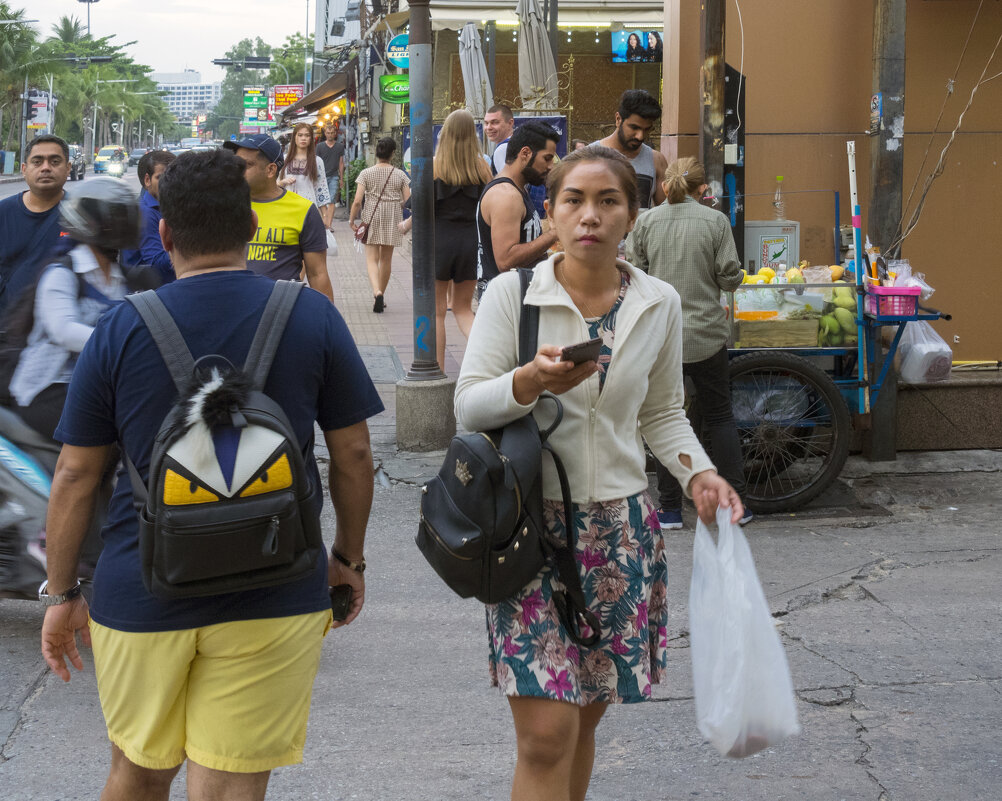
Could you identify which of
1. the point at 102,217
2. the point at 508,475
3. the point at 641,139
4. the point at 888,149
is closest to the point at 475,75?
the point at 888,149

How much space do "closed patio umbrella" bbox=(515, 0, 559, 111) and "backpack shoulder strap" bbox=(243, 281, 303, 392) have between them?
11.3m

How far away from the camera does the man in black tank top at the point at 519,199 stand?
6.49 metres

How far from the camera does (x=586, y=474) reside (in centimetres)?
282

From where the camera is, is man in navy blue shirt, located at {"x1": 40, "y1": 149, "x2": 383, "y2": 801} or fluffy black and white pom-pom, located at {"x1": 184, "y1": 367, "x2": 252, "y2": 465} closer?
fluffy black and white pom-pom, located at {"x1": 184, "y1": 367, "x2": 252, "y2": 465}

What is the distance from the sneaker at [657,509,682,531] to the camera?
6.44 meters

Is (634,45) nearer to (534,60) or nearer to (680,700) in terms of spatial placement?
(534,60)

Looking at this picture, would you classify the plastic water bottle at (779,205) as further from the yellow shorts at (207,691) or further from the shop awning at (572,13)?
the shop awning at (572,13)

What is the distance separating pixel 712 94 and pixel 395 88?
1410 cm

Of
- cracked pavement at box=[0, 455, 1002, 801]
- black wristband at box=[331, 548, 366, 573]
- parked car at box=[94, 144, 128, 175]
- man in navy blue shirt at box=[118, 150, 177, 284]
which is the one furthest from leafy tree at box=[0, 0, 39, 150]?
black wristband at box=[331, 548, 366, 573]

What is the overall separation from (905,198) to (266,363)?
6.39 meters

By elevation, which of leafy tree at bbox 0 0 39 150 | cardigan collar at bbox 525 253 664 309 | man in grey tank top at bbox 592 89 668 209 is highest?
leafy tree at bbox 0 0 39 150

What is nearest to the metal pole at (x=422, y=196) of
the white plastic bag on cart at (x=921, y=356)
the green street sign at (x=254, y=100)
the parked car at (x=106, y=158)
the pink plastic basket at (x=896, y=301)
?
the pink plastic basket at (x=896, y=301)

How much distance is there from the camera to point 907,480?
7242 mm

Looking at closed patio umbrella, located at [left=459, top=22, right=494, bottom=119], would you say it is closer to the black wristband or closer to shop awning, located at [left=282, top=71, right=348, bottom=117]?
the black wristband
